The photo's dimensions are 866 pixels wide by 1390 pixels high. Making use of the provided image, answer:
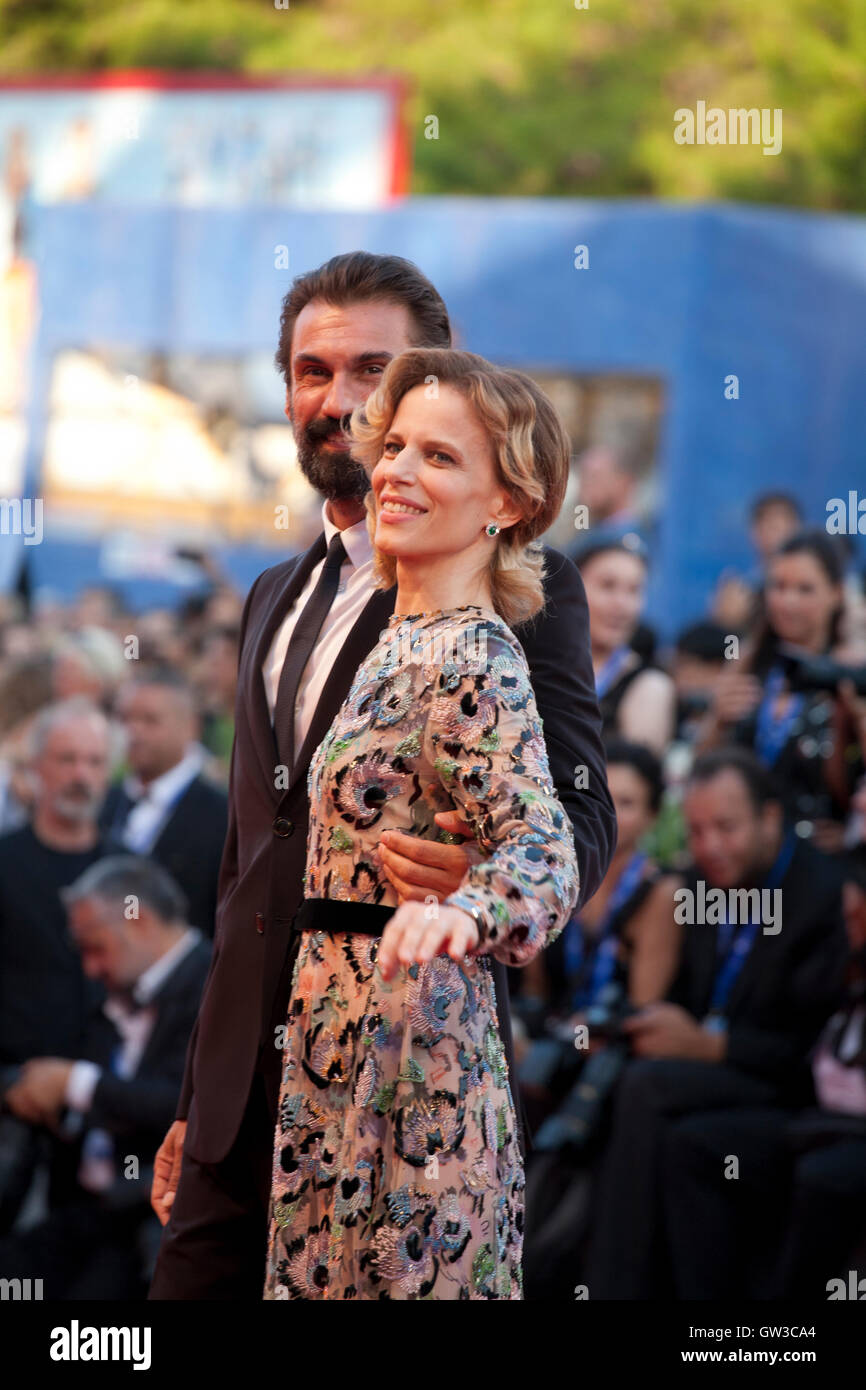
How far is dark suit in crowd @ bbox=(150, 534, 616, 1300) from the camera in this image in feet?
8.42

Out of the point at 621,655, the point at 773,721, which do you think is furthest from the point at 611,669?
the point at 773,721

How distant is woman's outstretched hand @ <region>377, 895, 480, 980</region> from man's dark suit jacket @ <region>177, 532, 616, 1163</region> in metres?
0.49

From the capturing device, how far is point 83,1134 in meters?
5.12

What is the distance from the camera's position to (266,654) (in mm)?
2820

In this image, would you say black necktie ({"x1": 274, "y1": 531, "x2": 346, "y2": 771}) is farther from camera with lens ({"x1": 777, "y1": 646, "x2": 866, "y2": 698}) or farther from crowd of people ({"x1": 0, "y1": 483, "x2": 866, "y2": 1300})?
camera with lens ({"x1": 777, "y1": 646, "x2": 866, "y2": 698})

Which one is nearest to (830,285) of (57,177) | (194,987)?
(194,987)

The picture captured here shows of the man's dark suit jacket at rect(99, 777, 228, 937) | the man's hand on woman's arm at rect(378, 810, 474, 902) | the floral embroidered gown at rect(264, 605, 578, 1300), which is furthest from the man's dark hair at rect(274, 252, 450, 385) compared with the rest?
the man's dark suit jacket at rect(99, 777, 228, 937)

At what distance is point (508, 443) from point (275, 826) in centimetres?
66

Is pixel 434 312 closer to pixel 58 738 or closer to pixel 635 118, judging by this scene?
pixel 58 738

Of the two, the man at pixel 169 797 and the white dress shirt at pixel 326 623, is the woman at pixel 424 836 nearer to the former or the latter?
the white dress shirt at pixel 326 623

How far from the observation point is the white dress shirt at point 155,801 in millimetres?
6047

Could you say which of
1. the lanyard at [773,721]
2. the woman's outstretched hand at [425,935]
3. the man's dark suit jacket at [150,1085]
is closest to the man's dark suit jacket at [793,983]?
the lanyard at [773,721]

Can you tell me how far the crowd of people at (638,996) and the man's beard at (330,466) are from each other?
2.09 m
